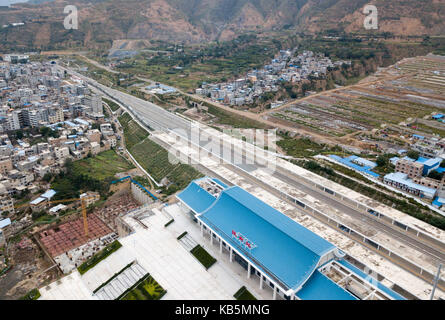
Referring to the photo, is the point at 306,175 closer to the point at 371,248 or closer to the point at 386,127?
the point at 371,248

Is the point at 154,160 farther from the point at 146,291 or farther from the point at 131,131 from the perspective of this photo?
the point at 146,291

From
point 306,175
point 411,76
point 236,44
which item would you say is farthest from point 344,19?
point 306,175

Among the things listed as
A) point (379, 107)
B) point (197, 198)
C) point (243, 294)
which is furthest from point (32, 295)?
point (379, 107)

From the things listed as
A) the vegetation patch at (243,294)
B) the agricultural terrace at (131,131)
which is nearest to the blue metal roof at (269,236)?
the vegetation patch at (243,294)

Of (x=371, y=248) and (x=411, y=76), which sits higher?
(x=411, y=76)

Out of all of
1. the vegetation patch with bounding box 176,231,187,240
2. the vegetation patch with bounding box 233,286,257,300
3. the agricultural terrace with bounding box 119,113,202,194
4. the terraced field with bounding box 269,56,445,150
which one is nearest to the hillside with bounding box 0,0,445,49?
the terraced field with bounding box 269,56,445,150

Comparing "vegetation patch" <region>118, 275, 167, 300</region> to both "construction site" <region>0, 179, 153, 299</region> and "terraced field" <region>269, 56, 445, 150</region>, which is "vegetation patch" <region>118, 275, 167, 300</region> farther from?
"terraced field" <region>269, 56, 445, 150</region>
